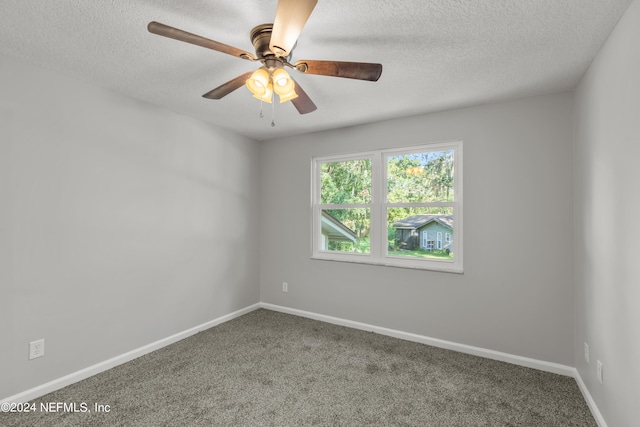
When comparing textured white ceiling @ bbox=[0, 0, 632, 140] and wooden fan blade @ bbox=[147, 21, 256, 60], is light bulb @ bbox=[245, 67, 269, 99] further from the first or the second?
textured white ceiling @ bbox=[0, 0, 632, 140]

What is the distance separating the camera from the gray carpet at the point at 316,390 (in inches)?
75.5

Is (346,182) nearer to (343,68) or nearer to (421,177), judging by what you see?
(421,177)

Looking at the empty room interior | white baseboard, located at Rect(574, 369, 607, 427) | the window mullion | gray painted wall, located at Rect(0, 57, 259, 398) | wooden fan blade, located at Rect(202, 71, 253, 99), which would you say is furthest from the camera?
the window mullion

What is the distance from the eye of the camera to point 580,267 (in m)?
2.30

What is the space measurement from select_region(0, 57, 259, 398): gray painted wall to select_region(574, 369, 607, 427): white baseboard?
339 cm

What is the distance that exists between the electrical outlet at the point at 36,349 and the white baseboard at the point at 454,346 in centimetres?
240

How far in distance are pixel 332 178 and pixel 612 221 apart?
262 centimetres

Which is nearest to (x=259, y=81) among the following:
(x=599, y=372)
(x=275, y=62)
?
(x=275, y=62)

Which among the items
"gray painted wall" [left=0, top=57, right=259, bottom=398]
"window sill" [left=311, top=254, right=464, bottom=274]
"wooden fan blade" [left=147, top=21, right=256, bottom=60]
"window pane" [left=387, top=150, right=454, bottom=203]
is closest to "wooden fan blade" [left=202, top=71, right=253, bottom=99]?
"wooden fan blade" [left=147, top=21, right=256, bottom=60]

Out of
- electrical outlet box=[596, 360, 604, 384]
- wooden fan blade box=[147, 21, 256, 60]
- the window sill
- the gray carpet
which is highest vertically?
wooden fan blade box=[147, 21, 256, 60]

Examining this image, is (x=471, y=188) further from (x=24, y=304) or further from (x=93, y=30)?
(x=24, y=304)

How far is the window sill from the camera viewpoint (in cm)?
299

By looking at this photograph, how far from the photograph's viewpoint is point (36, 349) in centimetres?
212

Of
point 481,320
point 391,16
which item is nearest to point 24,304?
point 391,16
